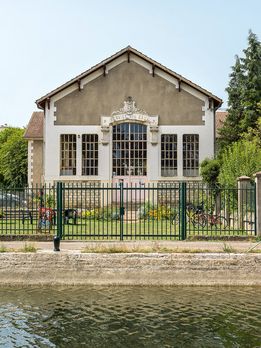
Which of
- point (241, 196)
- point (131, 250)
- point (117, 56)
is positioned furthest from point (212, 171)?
point (131, 250)

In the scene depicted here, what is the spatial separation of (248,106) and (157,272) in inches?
940

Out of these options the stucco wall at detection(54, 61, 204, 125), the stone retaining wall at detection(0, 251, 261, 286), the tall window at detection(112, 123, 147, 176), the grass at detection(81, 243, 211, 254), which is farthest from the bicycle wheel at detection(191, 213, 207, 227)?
the stucco wall at detection(54, 61, 204, 125)

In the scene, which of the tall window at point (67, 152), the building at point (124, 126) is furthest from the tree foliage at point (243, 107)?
the tall window at point (67, 152)

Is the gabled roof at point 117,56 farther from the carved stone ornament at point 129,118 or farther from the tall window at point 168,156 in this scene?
the tall window at point 168,156

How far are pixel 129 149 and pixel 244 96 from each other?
29.6 feet

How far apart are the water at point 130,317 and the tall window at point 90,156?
20.0 m

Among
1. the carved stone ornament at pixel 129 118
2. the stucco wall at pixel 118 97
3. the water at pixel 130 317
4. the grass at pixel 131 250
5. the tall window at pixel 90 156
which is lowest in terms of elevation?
the water at pixel 130 317

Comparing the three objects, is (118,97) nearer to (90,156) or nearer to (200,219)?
(90,156)

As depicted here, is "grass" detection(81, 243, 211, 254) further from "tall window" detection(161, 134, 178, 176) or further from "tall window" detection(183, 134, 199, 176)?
"tall window" detection(183, 134, 199, 176)

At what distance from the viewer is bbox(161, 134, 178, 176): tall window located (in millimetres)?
34406

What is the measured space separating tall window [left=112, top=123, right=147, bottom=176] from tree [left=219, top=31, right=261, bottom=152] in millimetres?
5200

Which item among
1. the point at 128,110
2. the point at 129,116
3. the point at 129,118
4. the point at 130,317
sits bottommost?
the point at 130,317

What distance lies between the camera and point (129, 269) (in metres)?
15.0

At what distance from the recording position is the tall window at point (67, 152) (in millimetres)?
34312
